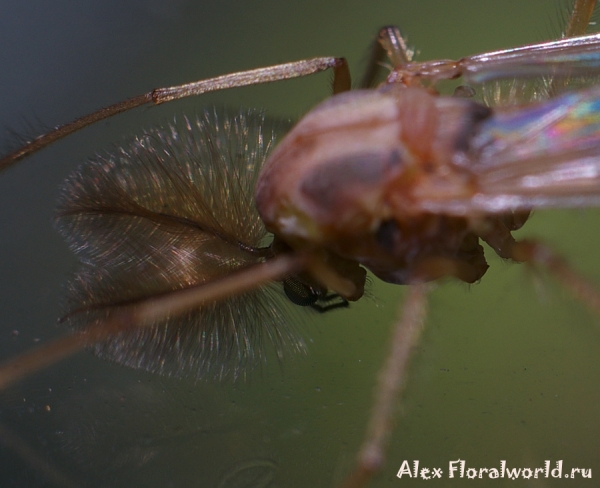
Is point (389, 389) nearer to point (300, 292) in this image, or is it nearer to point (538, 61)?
point (300, 292)

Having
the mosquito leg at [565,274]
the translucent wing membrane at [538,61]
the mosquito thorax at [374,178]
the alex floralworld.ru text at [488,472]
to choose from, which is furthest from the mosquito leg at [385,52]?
the alex floralworld.ru text at [488,472]

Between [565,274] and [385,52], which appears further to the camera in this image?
[385,52]

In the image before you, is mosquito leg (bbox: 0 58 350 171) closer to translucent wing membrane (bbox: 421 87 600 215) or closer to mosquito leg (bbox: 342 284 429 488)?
translucent wing membrane (bbox: 421 87 600 215)

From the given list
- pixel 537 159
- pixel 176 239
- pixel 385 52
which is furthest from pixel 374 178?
pixel 385 52

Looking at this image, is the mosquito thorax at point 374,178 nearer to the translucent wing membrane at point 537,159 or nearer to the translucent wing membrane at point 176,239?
the translucent wing membrane at point 537,159

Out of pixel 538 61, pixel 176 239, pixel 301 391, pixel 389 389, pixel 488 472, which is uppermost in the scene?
pixel 538 61

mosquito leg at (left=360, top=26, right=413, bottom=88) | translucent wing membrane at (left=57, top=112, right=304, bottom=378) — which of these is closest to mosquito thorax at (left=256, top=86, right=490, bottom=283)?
translucent wing membrane at (left=57, top=112, right=304, bottom=378)
